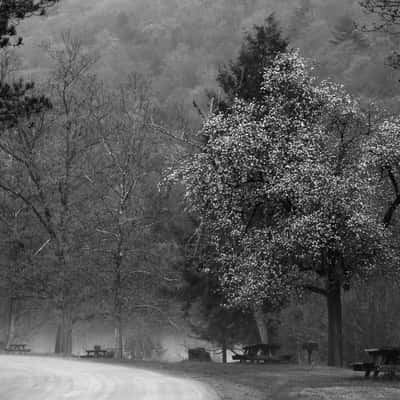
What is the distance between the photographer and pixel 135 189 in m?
47.5

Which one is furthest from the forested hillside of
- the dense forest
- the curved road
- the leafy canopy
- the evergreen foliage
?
the curved road

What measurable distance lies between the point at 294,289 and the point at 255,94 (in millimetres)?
11686

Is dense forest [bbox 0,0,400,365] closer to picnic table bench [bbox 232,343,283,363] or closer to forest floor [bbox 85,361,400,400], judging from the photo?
picnic table bench [bbox 232,343,283,363]

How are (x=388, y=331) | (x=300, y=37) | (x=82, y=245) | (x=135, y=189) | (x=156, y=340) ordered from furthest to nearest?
(x=300, y=37), (x=156, y=340), (x=135, y=189), (x=82, y=245), (x=388, y=331)

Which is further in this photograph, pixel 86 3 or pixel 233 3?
pixel 86 3

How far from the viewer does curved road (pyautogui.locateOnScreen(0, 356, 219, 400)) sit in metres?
18.9

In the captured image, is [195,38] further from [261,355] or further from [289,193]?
[289,193]

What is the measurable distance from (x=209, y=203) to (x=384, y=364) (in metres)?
10.6

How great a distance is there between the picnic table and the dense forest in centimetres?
495

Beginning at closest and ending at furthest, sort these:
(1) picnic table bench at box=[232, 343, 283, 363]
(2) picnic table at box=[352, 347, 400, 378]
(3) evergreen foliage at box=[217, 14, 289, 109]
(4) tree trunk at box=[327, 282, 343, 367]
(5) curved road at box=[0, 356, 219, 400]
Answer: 1. (5) curved road at box=[0, 356, 219, 400]
2. (2) picnic table at box=[352, 347, 400, 378]
3. (4) tree trunk at box=[327, 282, 343, 367]
4. (1) picnic table bench at box=[232, 343, 283, 363]
5. (3) evergreen foliage at box=[217, 14, 289, 109]

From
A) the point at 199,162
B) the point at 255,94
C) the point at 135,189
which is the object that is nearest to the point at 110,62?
the point at 135,189

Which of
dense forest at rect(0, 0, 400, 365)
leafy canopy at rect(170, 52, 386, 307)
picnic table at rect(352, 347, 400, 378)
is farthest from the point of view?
dense forest at rect(0, 0, 400, 365)

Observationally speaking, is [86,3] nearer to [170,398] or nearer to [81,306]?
[81,306]

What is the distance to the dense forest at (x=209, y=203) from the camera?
2952cm
